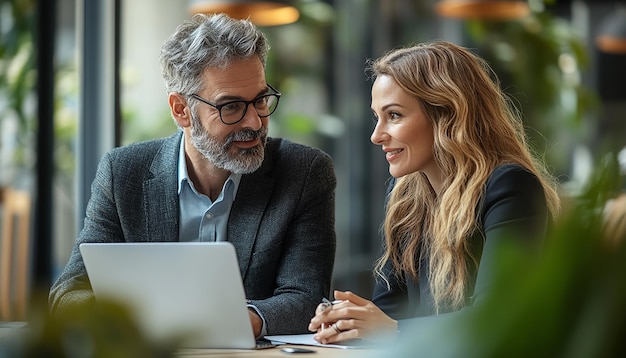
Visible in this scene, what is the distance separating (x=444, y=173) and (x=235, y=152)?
1.76 ft

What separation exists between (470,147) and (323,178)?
1.46ft

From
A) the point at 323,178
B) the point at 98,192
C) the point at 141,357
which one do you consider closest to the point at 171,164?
the point at 98,192

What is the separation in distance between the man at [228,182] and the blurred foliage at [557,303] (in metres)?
2.05

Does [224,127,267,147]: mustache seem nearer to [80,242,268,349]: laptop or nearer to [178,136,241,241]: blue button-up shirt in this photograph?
[178,136,241,241]: blue button-up shirt

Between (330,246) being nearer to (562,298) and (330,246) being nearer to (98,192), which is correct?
(98,192)

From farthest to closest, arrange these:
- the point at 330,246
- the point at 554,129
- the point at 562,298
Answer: the point at 554,129, the point at 330,246, the point at 562,298

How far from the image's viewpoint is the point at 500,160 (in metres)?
2.24

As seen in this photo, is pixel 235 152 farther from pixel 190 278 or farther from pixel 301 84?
A: pixel 301 84

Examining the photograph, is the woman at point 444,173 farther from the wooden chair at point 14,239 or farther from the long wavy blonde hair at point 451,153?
the wooden chair at point 14,239

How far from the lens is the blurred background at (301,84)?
318 centimetres

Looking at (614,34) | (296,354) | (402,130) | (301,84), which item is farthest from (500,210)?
(614,34)

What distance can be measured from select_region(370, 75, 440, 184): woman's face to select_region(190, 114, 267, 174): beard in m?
0.33

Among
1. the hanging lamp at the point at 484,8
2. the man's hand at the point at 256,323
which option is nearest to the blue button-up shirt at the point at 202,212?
the man's hand at the point at 256,323

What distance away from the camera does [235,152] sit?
2.45 metres
